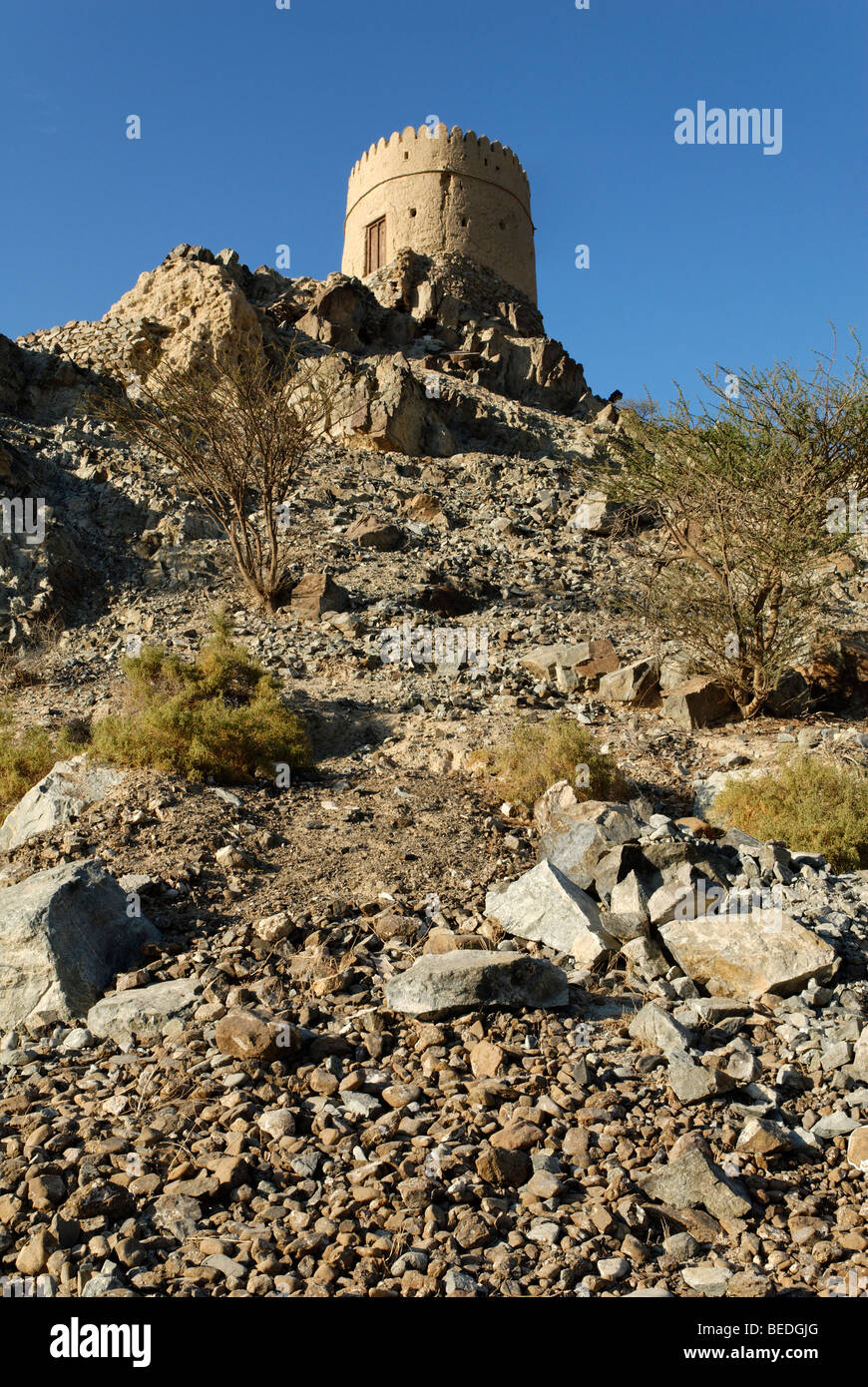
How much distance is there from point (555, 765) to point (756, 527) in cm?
386

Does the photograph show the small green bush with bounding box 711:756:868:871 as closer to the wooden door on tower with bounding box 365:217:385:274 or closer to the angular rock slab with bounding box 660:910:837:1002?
the angular rock slab with bounding box 660:910:837:1002

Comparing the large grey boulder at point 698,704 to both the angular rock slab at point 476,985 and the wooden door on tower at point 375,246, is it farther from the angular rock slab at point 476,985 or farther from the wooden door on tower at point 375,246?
the wooden door on tower at point 375,246

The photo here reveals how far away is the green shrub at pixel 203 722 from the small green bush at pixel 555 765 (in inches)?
67.2

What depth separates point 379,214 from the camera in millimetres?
Answer: 24609

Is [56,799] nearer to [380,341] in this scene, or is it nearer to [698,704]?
[698,704]

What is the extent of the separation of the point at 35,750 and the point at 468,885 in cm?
393

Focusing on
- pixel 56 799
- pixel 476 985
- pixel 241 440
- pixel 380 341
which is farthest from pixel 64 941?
pixel 380 341

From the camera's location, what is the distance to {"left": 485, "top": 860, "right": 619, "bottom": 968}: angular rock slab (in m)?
4.29

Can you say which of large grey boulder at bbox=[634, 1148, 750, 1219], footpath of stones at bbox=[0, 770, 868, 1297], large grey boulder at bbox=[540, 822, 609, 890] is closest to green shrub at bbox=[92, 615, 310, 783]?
footpath of stones at bbox=[0, 770, 868, 1297]

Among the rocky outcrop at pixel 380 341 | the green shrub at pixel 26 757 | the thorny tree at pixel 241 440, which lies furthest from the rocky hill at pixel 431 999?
the rocky outcrop at pixel 380 341

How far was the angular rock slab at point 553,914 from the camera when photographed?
429 centimetres

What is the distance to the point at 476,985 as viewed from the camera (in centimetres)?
367
